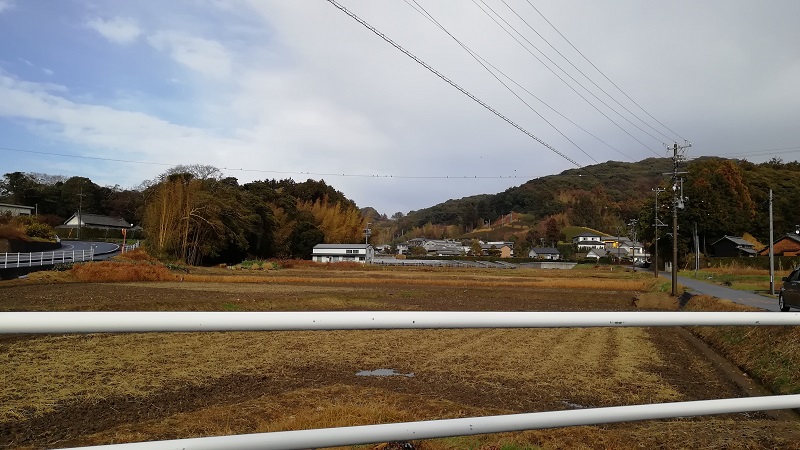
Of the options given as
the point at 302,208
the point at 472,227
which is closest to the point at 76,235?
the point at 302,208

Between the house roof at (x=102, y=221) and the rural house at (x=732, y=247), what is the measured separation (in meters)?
80.8

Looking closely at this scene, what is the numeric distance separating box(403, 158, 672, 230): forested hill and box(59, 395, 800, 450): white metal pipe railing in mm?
112513

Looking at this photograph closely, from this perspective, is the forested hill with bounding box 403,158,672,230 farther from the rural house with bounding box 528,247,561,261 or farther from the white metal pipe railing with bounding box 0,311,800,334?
the white metal pipe railing with bounding box 0,311,800,334

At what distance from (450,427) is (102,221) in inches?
3355

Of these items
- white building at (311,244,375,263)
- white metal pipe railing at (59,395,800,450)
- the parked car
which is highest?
white metal pipe railing at (59,395,800,450)

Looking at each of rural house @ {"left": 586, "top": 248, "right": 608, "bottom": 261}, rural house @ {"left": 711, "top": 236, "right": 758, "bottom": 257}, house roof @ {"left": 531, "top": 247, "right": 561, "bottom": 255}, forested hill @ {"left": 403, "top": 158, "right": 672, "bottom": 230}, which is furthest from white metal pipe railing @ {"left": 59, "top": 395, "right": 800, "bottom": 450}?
forested hill @ {"left": 403, "top": 158, "right": 672, "bottom": 230}

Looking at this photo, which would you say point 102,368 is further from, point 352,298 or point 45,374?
point 352,298

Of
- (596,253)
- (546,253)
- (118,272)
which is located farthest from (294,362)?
(596,253)

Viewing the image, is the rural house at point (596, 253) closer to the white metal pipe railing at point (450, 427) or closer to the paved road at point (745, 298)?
the paved road at point (745, 298)

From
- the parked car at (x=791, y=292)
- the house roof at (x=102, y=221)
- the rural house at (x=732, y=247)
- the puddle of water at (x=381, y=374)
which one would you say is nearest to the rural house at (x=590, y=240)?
the rural house at (x=732, y=247)

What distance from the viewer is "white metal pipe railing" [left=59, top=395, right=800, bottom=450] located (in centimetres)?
112

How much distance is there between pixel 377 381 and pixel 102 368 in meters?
3.53

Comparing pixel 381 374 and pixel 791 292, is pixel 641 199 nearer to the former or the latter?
pixel 791 292

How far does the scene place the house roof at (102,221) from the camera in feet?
236
